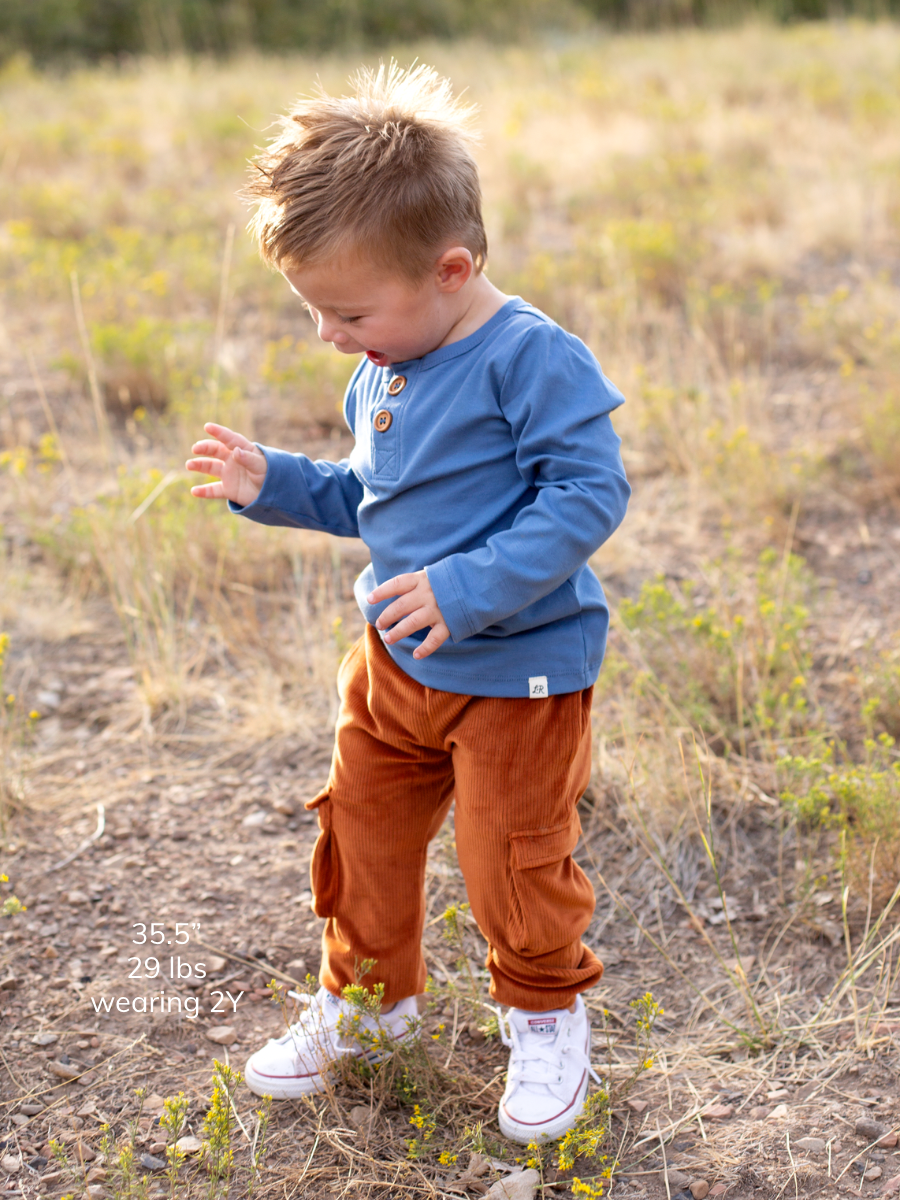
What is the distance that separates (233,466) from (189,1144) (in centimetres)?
117

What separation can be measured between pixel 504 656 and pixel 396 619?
0.60 ft

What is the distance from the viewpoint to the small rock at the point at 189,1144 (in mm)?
1804

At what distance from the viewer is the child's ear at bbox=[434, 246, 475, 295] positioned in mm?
1549

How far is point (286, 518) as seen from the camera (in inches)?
74.4

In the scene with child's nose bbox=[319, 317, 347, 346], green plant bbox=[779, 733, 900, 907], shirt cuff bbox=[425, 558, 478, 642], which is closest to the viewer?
shirt cuff bbox=[425, 558, 478, 642]

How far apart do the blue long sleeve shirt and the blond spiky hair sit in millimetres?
169

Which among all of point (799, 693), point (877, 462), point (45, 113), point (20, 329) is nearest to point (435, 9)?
point (45, 113)

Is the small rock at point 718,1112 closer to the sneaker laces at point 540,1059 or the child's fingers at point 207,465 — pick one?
the sneaker laces at point 540,1059

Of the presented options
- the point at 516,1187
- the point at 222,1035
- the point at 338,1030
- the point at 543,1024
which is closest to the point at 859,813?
the point at 543,1024

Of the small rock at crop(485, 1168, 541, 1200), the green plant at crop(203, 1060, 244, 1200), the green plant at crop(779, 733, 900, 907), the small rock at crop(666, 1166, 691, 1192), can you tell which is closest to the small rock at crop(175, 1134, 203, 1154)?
the green plant at crop(203, 1060, 244, 1200)

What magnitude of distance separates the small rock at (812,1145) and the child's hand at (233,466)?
142 cm

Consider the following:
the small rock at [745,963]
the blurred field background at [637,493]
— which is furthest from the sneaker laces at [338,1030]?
→ the small rock at [745,963]

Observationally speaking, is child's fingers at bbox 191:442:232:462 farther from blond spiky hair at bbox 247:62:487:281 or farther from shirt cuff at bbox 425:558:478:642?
shirt cuff at bbox 425:558:478:642

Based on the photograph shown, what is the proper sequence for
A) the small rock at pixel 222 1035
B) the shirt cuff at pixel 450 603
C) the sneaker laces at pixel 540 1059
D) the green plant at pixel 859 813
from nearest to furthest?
the shirt cuff at pixel 450 603
the sneaker laces at pixel 540 1059
the small rock at pixel 222 1035
the green plant at pixel 859 813
